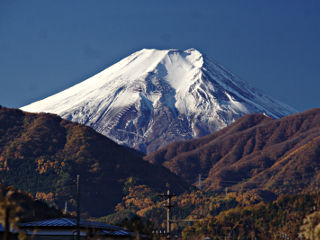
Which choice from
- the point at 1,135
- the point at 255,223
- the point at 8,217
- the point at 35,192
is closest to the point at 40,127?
the point at 1,135

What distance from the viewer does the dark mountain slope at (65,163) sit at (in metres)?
155

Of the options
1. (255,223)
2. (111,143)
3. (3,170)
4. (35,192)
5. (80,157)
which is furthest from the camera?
(111,143)

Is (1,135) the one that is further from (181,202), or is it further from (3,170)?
(181,202)

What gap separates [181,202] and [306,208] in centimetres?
4894

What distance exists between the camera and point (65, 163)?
16862 centimetres

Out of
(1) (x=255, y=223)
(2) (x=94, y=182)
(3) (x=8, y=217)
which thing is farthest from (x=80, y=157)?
(3) (x=8, y=217)

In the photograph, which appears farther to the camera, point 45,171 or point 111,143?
point 111,143

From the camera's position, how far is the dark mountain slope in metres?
155

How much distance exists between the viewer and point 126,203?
163 m

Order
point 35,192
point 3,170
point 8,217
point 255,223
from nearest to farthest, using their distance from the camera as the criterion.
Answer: point 8,217 < point 255,223 < point 35,192 < point 3,170

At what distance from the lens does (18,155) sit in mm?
169375

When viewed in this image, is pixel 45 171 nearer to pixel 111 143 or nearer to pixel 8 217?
pixel 111 143

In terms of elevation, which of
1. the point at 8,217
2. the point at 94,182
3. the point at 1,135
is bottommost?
the point at 8,217

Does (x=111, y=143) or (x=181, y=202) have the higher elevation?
(x=111, y=143)
